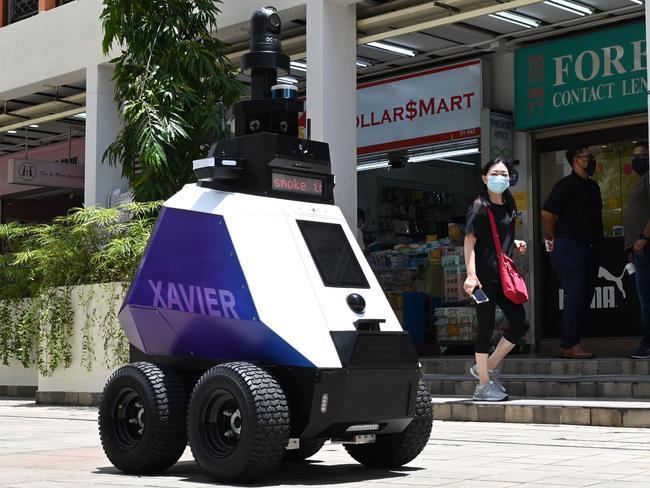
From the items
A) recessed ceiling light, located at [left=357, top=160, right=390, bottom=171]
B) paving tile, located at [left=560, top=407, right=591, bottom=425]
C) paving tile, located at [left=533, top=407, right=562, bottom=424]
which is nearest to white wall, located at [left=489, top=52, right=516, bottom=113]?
recessed ceiling light, located at [left=357, top=160, right=390, bottom=171]

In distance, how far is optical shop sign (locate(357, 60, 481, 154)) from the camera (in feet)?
51.3

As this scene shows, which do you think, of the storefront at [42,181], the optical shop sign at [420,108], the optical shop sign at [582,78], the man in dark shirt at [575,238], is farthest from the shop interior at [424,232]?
the storefront at [42,181]

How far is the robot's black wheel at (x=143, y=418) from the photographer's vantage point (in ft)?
→ 20.5

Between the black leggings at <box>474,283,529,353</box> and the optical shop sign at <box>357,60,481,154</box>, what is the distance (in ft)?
19.9

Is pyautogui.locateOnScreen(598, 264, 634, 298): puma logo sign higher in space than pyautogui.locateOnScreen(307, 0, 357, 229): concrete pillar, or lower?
lower

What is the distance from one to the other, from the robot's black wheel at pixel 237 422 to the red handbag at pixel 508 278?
3.95m

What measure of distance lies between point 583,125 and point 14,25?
29.5 feet

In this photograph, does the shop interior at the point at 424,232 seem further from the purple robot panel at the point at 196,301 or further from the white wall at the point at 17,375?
the purple robot panel at the point at 196,301

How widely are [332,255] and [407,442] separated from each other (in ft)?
3.52

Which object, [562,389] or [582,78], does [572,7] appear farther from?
[562,389]

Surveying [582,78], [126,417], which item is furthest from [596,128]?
[126,417]

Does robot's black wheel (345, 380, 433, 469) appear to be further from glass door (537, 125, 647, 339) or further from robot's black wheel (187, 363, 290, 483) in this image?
glass door (537, 125, 647, 339)

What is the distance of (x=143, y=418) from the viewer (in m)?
6.42

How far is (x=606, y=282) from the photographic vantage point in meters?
14.2
